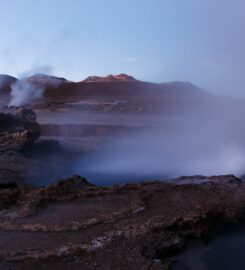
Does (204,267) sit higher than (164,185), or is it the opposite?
(164,185)

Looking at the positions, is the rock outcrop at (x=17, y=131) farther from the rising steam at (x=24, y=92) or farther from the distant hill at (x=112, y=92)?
the distant hill at (x=112, y=92)

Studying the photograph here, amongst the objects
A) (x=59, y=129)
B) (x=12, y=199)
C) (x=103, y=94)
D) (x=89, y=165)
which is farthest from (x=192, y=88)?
(x=12, y=199)

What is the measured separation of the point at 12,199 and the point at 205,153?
6.45m

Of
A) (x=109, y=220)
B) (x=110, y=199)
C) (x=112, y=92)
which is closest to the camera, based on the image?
(x=109, y=220)

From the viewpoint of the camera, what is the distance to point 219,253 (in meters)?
5.88

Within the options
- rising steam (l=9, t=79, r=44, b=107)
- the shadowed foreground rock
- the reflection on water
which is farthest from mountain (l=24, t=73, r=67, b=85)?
the reflection on water

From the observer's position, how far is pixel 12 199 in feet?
24.4

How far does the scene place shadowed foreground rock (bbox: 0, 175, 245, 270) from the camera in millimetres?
5320

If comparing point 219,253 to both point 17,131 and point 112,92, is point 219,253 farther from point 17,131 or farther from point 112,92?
point 112,92

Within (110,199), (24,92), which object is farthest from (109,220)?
(24,92)

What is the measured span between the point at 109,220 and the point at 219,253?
1439 mm

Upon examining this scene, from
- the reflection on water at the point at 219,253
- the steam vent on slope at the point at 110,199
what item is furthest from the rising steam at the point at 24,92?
the reflection on water at the point at 219,253

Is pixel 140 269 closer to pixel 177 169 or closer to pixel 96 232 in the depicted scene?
pixel 96 232

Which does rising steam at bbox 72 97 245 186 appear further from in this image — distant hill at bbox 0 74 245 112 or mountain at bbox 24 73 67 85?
mountain at bbox 24 73 67 85
